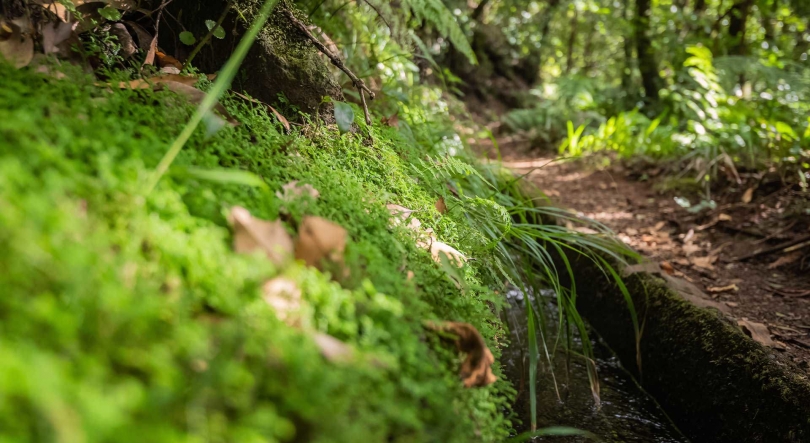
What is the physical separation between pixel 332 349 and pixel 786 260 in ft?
11.0

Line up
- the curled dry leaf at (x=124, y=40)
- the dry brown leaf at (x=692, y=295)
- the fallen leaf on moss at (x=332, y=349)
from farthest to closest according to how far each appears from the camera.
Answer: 1. the dry brown leaf at (x=692, y=295)
2. the curled dry leaf at (x=124, y=40)
3. the fallen leaf on moss at (x=332, y=349)

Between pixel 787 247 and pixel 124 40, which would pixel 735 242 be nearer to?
pixel 787 247

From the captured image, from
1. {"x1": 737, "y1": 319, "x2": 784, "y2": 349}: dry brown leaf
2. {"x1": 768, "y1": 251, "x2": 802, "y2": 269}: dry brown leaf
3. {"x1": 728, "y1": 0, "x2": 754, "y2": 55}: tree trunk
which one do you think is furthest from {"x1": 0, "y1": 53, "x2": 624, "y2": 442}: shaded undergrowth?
{"x1": 728, "y1": 0, "x2": 754, "y2": 55}: tree trunk

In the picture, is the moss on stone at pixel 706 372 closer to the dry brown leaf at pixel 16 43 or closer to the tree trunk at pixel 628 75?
the dry brown leaf at pixel 16 43

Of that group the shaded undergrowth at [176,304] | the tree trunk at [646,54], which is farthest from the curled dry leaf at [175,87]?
the tree trunk at [646,54]

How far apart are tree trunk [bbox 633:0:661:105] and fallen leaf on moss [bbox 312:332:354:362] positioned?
8132mm

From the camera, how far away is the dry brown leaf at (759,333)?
211 centimetres

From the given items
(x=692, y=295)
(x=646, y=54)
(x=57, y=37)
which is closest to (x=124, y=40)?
(x=57, y=37)

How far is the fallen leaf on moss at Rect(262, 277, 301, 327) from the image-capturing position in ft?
2.66

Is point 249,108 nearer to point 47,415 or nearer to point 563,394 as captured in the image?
point 47,415

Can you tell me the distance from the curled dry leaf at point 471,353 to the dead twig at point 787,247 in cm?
294

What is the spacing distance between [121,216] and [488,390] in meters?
0.79

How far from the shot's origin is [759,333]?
2176 mm

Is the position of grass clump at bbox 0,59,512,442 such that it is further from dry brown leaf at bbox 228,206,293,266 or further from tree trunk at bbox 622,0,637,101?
tree trunk at bbox 622,0,637,101
